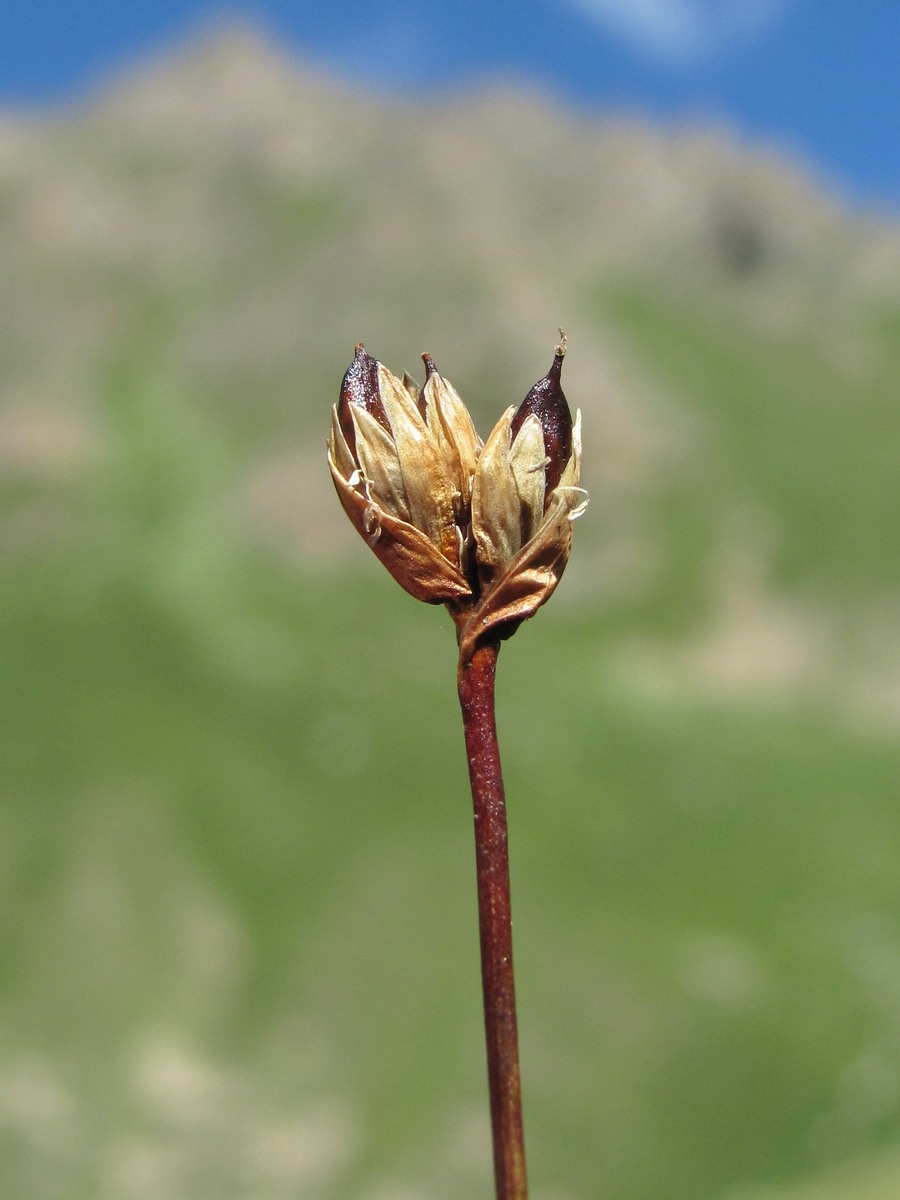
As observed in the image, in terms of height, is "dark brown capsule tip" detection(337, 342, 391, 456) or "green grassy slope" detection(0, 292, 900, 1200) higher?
"green grassy slope" detection(0, 292, 900, 1200)

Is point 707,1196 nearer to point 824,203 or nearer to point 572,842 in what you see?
point 572,842

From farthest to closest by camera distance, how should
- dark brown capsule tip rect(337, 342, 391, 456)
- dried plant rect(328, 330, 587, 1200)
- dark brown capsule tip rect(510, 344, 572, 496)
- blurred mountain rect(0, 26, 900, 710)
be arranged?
blurred mountain rect(0, 26, 900, 710) → dark brown capsule tip rect(337, 342, 391, 456) → dark brown capsule tip rect(510, 344, 572, 496) → dried plant rect(328, 330, 587, 1200)

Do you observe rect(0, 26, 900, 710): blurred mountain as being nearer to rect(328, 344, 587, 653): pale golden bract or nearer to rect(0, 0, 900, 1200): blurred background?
rect(0, 0, 900, 1200): blurred background

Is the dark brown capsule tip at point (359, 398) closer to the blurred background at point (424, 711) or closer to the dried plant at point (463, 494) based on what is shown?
the dried plant at point (463, 494)

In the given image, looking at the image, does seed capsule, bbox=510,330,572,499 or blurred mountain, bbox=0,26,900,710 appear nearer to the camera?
seed capsule, bbox=510,330,572,499

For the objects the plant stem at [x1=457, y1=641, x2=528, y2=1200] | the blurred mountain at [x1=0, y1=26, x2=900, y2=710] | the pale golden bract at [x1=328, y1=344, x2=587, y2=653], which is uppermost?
the blurred mountain at [x1=0, y1=26, x2=900, y2=710]

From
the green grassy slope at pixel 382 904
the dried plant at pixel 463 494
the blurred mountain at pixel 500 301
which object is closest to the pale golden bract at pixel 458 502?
the dried plant at pixel 463 494

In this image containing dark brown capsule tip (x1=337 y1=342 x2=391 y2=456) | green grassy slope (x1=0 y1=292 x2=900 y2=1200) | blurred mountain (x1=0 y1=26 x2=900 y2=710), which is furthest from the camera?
blurred mountain (x1=0 y1=26 x2=900 y2=710)

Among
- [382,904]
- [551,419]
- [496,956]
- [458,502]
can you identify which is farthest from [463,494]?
[382,904]

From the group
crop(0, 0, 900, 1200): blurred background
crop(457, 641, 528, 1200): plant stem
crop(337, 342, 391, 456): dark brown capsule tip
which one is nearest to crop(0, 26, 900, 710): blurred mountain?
crop(0, 0, 900, 1200): blurred background
